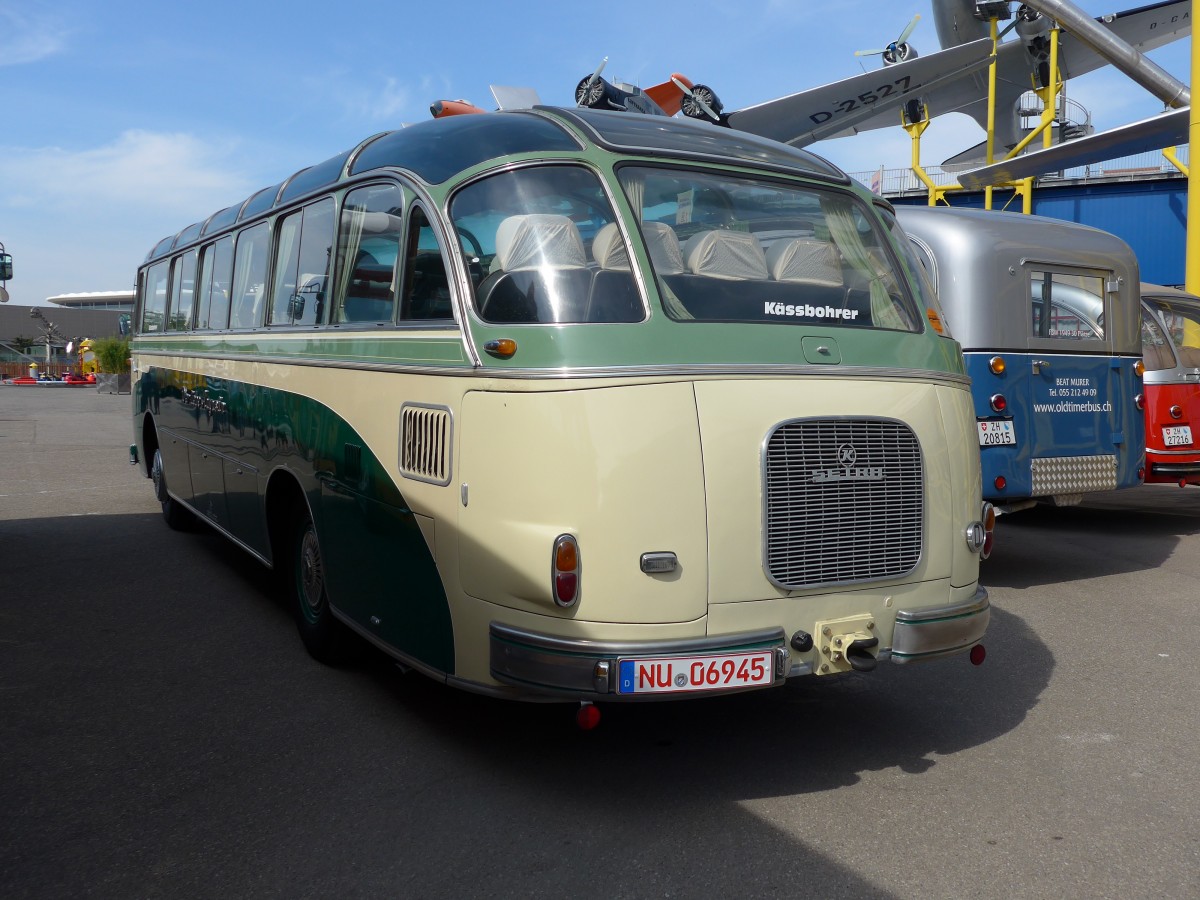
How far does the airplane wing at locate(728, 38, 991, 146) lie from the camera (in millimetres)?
34094

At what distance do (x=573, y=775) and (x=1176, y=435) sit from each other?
8285 millimetres

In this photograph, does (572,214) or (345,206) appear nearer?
(572,214)

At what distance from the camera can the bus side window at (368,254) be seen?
16.3 ft

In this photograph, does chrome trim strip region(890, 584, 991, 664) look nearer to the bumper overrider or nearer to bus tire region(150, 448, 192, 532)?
the bumper overrider

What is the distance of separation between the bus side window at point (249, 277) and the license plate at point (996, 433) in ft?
16.3

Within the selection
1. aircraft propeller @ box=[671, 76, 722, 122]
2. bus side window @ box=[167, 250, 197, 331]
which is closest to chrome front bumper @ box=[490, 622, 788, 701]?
bus side window @ box=[167, 250, 197, 331]

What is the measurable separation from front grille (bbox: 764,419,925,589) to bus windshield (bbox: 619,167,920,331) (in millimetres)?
534

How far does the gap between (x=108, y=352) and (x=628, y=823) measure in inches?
2489

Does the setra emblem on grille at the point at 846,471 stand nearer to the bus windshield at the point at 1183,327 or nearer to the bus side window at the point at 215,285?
the bus side window at the point at 215,285

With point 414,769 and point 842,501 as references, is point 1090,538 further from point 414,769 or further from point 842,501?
point 414,769

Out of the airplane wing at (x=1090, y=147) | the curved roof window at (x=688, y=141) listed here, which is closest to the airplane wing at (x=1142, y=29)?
the airplane wing at (x=1090, y=147)

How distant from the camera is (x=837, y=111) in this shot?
3653 cm

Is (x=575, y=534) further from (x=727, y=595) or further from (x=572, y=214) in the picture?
(x=572, y=214)

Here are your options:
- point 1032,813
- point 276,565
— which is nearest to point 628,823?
point 1032,813
